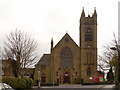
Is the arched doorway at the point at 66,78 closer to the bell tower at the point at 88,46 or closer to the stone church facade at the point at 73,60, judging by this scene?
the stone church facade at the point at 73,60

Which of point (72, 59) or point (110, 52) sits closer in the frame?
point (110, 52)

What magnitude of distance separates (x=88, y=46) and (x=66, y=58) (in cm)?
688

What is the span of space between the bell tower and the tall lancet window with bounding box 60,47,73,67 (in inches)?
122

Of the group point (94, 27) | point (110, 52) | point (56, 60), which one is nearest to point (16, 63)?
point (110, 52)

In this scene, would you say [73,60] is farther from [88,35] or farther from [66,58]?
[88,35]

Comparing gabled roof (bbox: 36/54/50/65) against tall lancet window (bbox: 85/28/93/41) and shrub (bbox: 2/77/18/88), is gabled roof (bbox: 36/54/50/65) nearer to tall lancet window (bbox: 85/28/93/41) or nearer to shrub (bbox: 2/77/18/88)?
tall lancet window (bbox: 85/28/93/41)

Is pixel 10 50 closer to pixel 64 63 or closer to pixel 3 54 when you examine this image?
pixel 3 54

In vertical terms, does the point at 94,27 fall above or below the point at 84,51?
above

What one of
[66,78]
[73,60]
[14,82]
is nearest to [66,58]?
[73,60]

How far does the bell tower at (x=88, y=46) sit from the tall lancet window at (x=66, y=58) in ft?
10.2

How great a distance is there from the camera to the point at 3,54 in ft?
135

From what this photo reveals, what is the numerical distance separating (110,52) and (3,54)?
715 inches

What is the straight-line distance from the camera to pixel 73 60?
6988 cm

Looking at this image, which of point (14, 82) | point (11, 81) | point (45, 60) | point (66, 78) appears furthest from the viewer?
point (45, 60)
